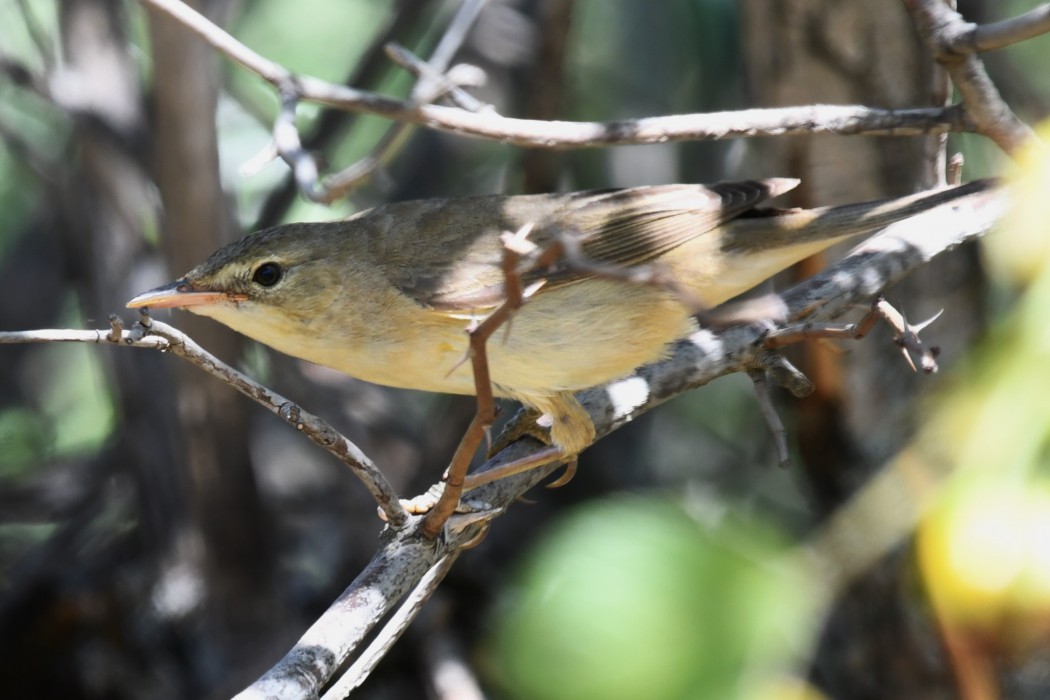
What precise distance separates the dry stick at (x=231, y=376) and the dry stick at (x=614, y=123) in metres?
0.77

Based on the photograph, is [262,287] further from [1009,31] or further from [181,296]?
[1009,31]

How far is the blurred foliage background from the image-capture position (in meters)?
1.92

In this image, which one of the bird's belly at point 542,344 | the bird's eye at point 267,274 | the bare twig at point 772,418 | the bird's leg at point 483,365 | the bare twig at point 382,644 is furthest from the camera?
the bird's eye at point 267,274

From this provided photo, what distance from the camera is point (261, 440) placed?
5352 millimetres

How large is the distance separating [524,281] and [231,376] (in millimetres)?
1174

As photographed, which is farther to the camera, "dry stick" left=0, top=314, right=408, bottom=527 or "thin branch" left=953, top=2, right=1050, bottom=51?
"thin branch" left=953, top=2, right=1050, bottom=51

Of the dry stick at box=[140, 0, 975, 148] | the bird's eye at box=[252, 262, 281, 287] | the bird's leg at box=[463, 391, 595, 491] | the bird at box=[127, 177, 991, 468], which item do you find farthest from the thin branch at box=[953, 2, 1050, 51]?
the bird's eye at box=[252, 262, 281, 287]

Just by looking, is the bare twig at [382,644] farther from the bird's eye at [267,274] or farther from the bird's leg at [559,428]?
the bird's eye at [267,274]

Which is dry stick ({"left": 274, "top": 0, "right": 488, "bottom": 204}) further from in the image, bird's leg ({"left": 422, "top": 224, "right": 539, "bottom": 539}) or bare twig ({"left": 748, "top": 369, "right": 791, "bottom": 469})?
bare twig ({"left": 748, "top": 369, "right": 791, "bottom": 469})

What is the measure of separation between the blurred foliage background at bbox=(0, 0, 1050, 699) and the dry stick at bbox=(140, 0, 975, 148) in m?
0.42

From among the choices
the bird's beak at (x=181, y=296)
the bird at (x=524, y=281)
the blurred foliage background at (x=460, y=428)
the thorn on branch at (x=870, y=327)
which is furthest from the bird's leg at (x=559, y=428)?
the bird's beak at (x=181, y=296)

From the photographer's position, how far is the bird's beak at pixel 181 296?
2.78m

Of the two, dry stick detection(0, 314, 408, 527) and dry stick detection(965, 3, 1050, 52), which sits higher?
dry stick detection(965, 3, 1050, 52)

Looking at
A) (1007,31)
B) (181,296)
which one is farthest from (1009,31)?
(181,296)
